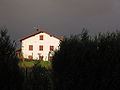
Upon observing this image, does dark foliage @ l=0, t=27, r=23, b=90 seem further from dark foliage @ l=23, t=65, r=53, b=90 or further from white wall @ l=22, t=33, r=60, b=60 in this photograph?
white wall @ l=22, t=33, r=60, b=60

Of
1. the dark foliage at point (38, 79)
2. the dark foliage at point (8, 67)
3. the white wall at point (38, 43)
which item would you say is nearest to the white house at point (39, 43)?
the white wall at point (38, 43)

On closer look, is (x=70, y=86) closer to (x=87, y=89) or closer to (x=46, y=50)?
(x=87, y=89)

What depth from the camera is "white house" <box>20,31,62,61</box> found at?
185ft

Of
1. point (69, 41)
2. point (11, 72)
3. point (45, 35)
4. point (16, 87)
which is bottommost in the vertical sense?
point (16, 87)

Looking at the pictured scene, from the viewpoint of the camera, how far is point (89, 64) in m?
8.94

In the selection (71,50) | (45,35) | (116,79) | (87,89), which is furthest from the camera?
(45,35)

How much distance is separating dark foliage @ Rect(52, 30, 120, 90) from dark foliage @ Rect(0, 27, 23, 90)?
1.85 meters

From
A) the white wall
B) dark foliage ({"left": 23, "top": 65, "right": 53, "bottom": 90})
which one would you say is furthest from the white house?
dark foliage ({"left": 23, "top": 65, "right": 53, "bottom": 90})

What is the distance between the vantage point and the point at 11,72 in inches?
395

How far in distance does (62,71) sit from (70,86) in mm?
814

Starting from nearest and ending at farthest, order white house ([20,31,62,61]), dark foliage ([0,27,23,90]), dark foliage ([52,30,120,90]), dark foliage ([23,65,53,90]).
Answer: dark foliage ([52,30,120,90]) < dark foliage ([0,27,23,90]) < dark foliage ([23,65,53,90]) < white house ([20,31,62,61])

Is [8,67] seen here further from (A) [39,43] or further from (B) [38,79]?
(A) [39,43]

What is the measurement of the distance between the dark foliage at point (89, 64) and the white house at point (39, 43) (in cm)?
4578

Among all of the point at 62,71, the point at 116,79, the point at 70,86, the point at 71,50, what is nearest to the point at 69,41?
the point at 71,50
